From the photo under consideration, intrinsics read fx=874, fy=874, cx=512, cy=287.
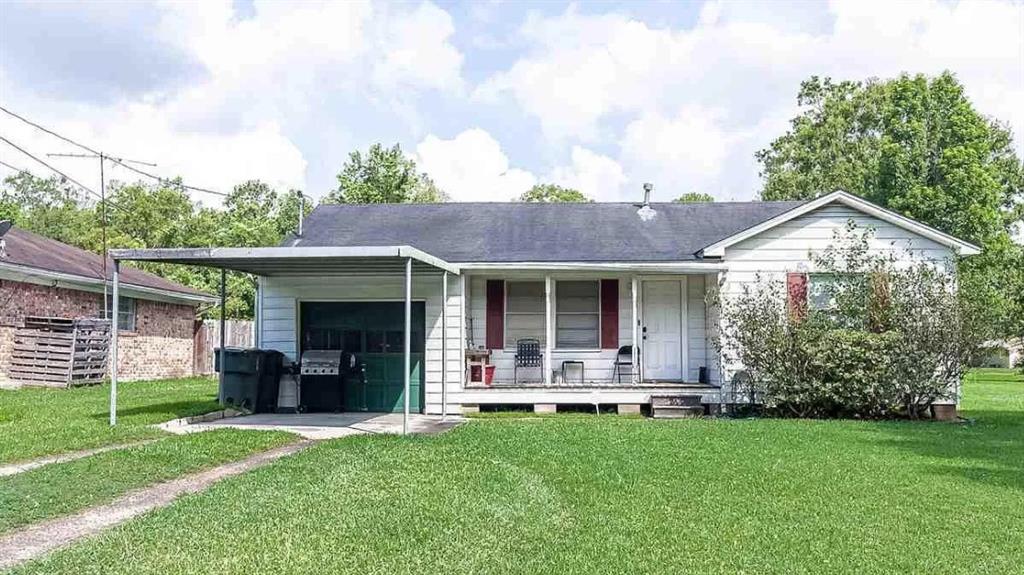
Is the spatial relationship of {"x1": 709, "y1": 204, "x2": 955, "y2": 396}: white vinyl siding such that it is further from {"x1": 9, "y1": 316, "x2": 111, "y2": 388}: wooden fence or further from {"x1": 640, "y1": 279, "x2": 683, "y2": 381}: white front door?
{"x1": 9, "y1": 316, "x2": 111, "y2": 388}: wooden fence

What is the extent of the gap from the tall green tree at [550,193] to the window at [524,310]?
34.8 metres

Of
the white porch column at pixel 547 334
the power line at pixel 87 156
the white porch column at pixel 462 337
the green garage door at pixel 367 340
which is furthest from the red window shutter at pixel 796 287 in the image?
the power line at pixel 87 156

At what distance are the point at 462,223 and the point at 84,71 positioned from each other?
1246cm

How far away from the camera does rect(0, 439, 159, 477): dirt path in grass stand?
325 inches

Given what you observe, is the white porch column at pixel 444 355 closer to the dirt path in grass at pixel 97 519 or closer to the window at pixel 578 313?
the window at pixel 578 313

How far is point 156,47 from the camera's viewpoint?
18.3m

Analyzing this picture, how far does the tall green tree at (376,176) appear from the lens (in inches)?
1415

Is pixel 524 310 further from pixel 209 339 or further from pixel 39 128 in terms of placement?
pixel 209 339

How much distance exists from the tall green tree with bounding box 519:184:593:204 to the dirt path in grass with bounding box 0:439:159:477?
41.8m

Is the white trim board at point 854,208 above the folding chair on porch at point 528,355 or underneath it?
above

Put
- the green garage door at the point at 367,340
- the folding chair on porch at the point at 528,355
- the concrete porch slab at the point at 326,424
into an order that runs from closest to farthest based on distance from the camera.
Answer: the concrete porch slab at the point at 326,424 < the green garage door at the point at 367,340 < the folding chair on porch at the point at 528,355

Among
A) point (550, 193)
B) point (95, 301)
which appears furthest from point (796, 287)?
point (550, 193)

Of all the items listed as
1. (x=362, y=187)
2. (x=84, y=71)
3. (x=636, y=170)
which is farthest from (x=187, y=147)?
(x=636, y=170)

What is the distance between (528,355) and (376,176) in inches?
886
